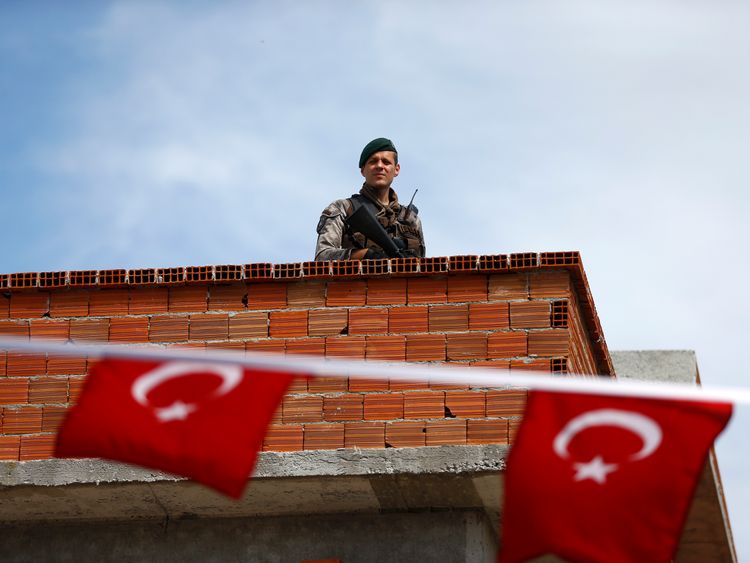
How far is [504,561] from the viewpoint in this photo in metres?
5.65

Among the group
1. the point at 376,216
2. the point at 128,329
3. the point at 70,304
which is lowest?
the point at 128,329

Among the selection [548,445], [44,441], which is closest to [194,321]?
[44,441]

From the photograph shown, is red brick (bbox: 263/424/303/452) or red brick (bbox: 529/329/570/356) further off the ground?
red brick (bbox: 529/329/570/356)

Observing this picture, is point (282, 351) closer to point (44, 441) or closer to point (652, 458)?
point (44, 441)

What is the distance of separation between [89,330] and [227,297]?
Result: 2.97 feet

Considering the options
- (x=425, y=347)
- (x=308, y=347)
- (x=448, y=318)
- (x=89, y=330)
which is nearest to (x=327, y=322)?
(x=308, y=347)

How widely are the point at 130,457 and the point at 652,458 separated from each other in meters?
2.03

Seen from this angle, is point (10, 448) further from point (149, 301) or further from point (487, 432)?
point (487, 432)

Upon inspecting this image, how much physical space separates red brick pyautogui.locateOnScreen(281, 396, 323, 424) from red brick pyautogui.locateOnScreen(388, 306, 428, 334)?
0.64 m

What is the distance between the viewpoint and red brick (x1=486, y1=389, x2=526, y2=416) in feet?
29.6

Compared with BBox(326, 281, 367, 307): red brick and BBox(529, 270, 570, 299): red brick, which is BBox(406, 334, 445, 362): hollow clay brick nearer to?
BBox(326, 281, 367, 307): red brick

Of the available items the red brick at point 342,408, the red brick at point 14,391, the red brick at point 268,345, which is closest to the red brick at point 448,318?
the red brick at point 342,408

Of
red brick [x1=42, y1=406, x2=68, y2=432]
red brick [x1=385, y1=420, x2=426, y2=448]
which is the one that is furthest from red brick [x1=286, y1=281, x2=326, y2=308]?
red brick [x1=42, y1=406, x2=68, y2=432]

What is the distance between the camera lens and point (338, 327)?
9.39 m
